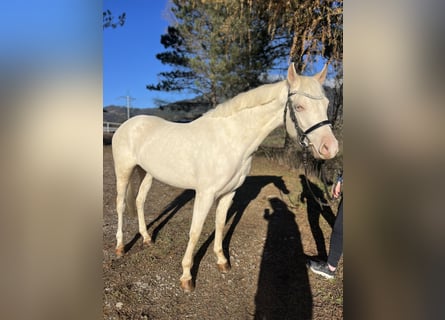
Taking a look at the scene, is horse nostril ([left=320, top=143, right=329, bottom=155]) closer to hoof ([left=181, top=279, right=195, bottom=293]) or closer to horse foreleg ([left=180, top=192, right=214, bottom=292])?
horse foreleg ([left=180, top=192, right=214, bottom=292])

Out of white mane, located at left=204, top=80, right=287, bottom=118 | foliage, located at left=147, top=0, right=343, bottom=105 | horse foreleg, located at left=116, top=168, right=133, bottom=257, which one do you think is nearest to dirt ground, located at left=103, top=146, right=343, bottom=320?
horse foreleg, located at left=116, top=168, right=133, bottom=257

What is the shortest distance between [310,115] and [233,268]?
1.41m

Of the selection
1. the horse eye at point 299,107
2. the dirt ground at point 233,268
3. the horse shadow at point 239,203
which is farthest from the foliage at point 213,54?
the horse eye at point 299,107

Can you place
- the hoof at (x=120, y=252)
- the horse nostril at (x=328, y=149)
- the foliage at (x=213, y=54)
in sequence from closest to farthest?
the horse nostril at (x=328, y=149), the hoof at (x=120, y=252), the foliage at (x=213, y=54)

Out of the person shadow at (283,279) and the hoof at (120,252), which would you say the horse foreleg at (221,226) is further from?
the hoof at (120,252)

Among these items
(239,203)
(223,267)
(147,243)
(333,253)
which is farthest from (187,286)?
(239,203)

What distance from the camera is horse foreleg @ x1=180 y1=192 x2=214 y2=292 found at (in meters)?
1.71

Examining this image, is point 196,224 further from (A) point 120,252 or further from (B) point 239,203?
(B) point 239,203

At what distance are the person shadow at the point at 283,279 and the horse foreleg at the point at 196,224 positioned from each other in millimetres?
507

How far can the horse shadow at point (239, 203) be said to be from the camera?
2.27 m

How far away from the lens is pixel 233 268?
207cm

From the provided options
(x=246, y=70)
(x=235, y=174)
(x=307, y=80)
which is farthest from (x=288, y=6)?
(x=246, y=70)
